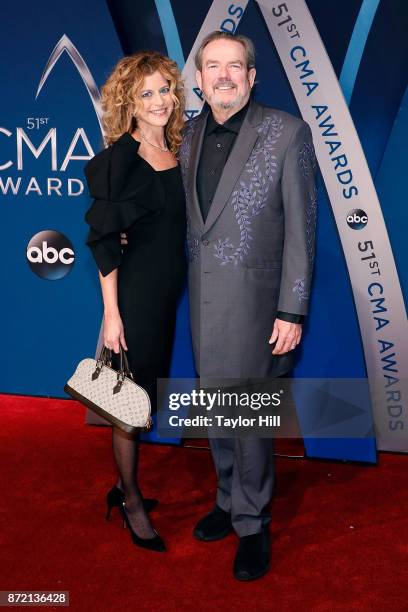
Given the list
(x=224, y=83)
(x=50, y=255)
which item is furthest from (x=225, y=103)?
(x=50, y=255)

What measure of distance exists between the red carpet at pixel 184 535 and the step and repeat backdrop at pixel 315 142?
341 millimetres

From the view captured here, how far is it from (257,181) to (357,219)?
1.05 m

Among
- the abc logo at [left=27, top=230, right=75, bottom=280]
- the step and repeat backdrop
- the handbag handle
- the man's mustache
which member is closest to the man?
the man's mustache

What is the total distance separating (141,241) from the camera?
8.34ft

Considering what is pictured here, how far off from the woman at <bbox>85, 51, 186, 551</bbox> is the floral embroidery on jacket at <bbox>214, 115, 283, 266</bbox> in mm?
266

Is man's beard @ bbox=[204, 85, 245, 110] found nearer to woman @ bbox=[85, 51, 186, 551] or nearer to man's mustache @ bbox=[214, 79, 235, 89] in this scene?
man's mustache @ bbox=[214, 79, 235, 89]

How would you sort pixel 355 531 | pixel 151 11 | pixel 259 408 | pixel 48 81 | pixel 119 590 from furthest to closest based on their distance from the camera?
1. pixel 48 81
2. pixel 151 11
3. pixel 355 531
4. pixel 259 408
5. pixel 119 590

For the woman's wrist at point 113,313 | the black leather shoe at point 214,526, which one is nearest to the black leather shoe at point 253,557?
the black leather shoe at point 214,526

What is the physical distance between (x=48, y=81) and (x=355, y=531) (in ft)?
8.84

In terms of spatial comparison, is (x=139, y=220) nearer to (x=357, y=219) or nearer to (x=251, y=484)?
(x=251, y=484)

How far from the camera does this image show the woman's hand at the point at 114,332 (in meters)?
2.55

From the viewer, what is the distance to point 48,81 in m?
3.81

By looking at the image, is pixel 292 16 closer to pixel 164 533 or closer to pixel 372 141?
pixel 372 141

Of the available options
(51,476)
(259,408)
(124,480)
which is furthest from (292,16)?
(51,476)
